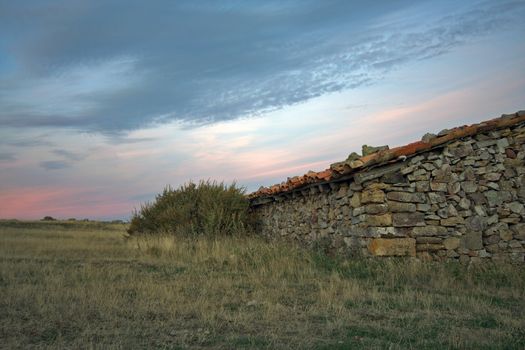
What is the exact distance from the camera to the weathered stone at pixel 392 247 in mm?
10695

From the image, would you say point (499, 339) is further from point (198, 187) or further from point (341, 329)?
point (198, 187)

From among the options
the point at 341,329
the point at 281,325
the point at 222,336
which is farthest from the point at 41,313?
the point at 341,329

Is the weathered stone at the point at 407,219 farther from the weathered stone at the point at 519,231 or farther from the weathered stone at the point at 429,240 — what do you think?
the weathered stone at the point at 519,231

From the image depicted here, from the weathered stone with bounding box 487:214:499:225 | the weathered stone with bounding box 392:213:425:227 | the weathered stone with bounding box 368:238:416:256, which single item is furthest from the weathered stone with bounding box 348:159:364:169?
the weathered stone with bounding box 487:214:499:225

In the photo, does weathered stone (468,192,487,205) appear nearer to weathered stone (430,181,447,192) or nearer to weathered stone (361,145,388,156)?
weathered stone (430,181,447,192)

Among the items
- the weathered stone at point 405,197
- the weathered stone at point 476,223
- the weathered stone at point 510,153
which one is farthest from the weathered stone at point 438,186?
the weathered stone at point 510,153

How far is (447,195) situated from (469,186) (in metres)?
0.52

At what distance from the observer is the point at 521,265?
10758 millimetres

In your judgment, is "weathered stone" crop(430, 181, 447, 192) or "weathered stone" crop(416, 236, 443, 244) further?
"weathered stone" crop(430, 181, 447, 192)

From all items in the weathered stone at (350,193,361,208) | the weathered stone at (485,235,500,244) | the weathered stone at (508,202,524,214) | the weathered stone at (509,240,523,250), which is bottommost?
the weathered stone at (509,240,523,250)

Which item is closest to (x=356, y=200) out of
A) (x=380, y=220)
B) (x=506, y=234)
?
(x=380, y=220)

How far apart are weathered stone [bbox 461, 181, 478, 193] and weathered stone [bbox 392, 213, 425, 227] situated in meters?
1.15

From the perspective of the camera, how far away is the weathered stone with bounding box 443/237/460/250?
1101 centimetres

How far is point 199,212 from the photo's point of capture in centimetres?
1828
